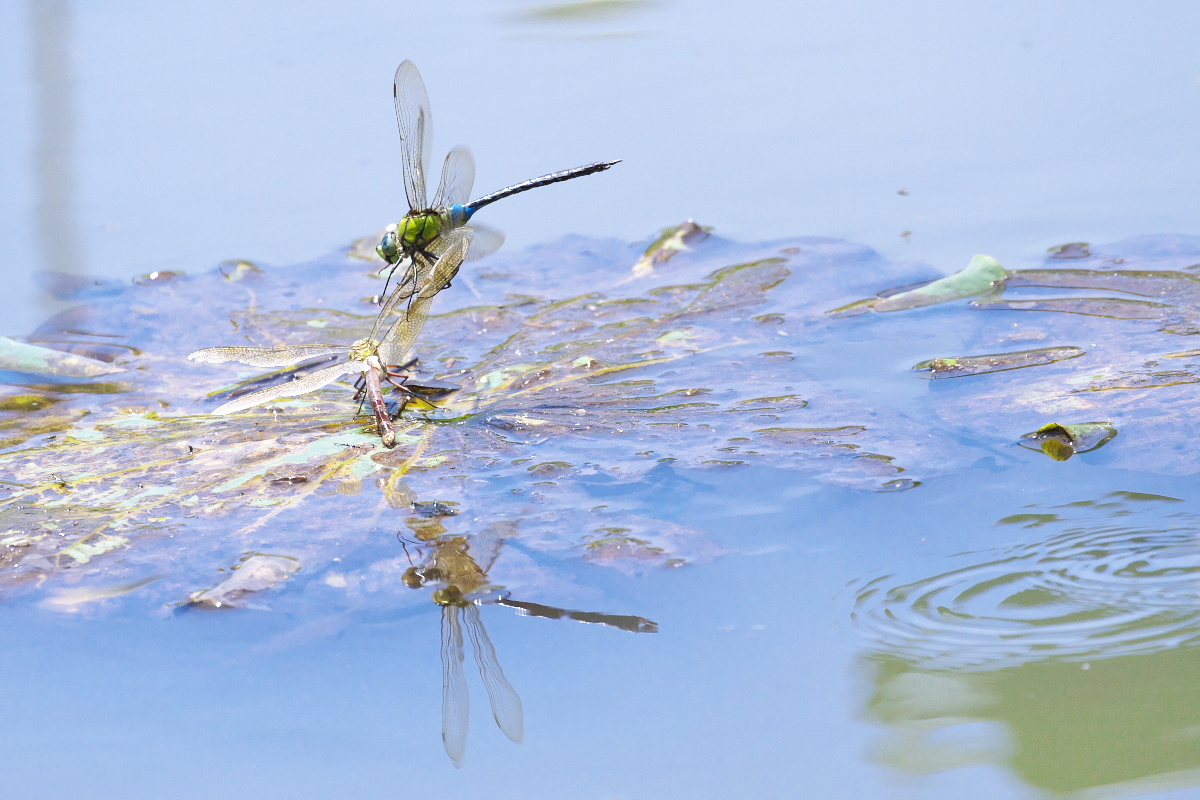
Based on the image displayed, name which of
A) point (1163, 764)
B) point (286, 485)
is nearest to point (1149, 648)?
point (1163, 764)

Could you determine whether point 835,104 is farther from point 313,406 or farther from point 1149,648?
point 1149,648

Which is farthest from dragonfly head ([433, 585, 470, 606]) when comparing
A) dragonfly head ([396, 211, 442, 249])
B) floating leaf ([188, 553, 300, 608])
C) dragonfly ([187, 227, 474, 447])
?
dragonfly head ([396, 211, 442, 249])

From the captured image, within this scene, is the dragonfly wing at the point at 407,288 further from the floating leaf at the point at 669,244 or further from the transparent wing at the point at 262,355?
the floating leaf at the point at 669,244

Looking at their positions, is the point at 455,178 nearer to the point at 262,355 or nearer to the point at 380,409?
the point at 262,355

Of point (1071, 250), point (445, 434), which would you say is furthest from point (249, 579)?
point (1071, 250)

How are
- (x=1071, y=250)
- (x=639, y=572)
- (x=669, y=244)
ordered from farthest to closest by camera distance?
(x=669, y=244) → (x=1071, y=250) → (x=639, y=572)
